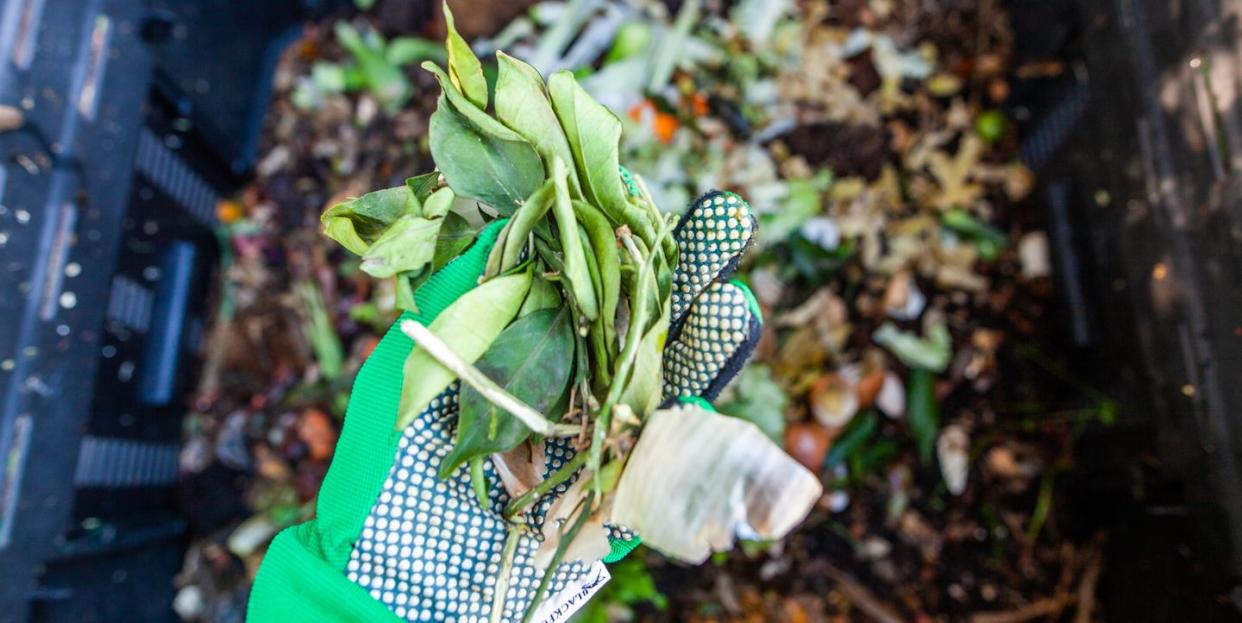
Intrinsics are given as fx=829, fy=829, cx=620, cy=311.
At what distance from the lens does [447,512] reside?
992 millimetres

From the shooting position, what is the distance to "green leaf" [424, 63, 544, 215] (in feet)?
2.84

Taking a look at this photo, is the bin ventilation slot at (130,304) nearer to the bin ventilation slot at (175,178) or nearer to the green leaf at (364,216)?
the bin ventilation slot at (175,178)

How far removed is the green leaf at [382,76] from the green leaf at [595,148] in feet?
3.98

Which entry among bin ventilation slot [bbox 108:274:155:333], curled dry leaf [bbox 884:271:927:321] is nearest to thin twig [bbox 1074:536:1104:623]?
curled dry leaf [bbox 884:271:927:321]

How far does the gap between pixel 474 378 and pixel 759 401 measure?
1.01 m

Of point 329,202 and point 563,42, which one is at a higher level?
point 563,42

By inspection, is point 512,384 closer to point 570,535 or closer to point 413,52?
point 570,535

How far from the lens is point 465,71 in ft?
2.78

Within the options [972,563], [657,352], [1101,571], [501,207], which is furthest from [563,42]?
[1101,571]

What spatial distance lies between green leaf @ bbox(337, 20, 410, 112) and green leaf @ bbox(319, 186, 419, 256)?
1144 millimetres

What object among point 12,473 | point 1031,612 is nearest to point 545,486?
point 12,473

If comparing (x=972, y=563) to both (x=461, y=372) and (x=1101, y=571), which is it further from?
(x=461, y=372)

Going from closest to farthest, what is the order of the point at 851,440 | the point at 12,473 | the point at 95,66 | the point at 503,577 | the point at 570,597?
1. the point at 503,577
2. the point at 570,597
3. the point at 12,473
4. the point at 95,66
5. the point at 851,440

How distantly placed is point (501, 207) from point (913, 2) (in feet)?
4.98
